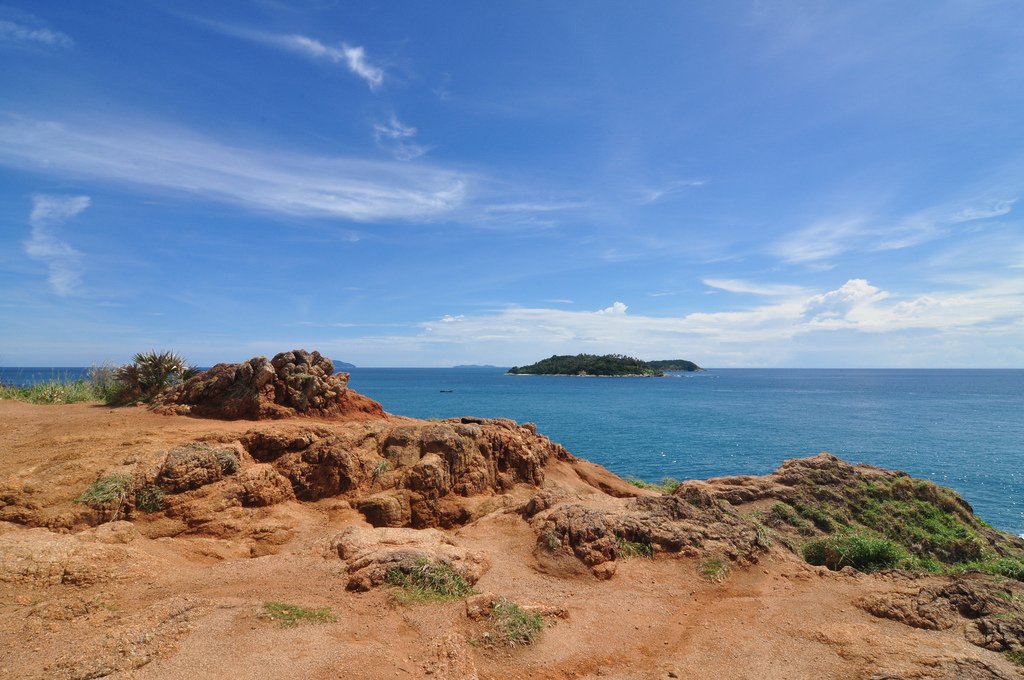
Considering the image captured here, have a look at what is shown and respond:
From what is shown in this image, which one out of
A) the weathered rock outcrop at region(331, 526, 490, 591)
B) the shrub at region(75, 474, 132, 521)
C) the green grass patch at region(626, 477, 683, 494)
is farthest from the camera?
the green grass patch at region(626, 477, 683, 494)

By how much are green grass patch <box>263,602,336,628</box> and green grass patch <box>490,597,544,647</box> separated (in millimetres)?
2450

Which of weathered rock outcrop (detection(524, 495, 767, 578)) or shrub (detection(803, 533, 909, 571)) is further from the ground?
weathered rock outcrop (detection(524, 495, 767, 578))

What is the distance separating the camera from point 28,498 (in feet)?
32.2

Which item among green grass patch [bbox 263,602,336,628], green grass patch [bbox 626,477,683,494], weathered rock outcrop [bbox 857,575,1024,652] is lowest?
green grass patch [bbox 626,477,683,494]

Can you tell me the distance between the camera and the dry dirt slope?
7062mm

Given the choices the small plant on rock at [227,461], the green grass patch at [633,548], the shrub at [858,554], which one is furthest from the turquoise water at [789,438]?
the small plant on rock at [227,461]

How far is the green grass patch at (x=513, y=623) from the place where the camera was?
7730 mm

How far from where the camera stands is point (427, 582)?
29.2ft

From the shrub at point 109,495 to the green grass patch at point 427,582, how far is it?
573 centimetres

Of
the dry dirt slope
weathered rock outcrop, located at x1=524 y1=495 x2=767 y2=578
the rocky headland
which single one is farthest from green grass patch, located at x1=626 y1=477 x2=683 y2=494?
weathered rock outcrop, located at x1=524 y1=495 x2=767 y2=578

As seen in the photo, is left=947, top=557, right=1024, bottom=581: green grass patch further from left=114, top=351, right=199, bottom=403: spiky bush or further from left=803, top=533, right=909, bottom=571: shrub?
left=114, top=351, right=199, bottom=403: spiky bush

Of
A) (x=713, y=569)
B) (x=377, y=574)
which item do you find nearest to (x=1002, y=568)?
(x=713, y=569)

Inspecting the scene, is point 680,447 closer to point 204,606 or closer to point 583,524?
point 583,524

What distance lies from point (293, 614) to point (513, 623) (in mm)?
3300
